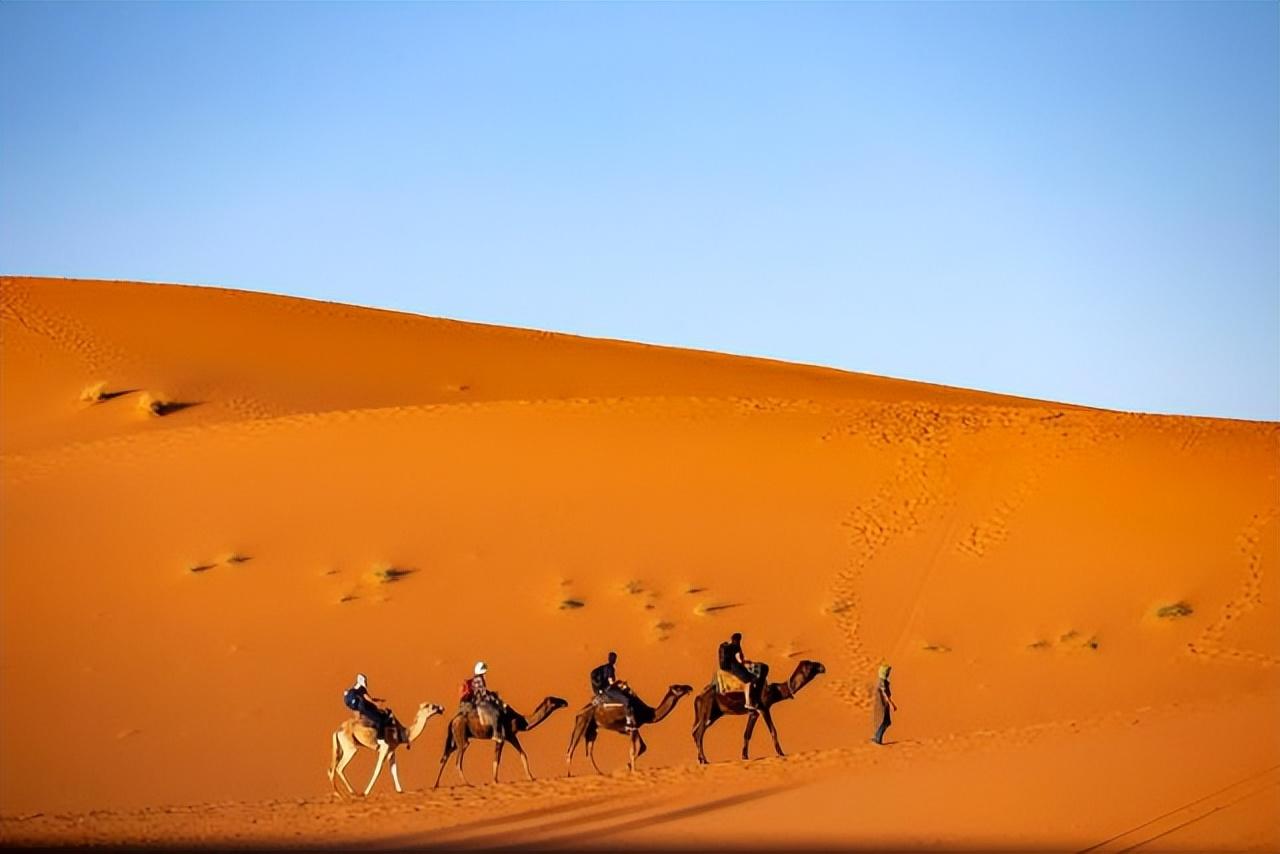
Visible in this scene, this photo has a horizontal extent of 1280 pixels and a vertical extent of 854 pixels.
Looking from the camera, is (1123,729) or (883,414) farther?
(883,414)

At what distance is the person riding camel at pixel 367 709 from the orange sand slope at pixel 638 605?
29.7 inches

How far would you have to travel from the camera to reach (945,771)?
18.1 metres

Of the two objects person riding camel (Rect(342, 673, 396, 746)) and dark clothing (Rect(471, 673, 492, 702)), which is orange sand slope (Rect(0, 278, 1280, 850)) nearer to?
person riding camel (Rect(342, 673, 396, 746))

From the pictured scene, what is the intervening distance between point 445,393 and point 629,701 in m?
21.7

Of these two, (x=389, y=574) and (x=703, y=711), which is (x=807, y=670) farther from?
(x=389, y=574)

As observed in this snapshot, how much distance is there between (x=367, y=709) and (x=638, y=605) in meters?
8.85

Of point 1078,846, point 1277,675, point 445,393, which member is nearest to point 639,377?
point 445,393

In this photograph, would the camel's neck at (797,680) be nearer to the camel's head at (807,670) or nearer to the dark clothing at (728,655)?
the camel's head at (807,670)

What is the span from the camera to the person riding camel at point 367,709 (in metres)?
18.9

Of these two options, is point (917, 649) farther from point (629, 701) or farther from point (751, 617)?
point (629, 701)

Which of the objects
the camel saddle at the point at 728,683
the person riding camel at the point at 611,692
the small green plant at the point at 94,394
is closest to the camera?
the person riding camel at the point at 611,692

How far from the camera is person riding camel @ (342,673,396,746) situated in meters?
18.9

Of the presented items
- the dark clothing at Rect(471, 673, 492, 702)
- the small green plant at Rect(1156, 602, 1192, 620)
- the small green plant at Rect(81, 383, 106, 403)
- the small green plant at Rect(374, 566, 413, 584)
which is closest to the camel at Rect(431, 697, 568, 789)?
the dark clothing at Rect(471, 673, 492, 702)

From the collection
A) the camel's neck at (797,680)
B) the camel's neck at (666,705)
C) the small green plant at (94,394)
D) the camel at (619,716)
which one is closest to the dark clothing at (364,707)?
the camel at (619,716)
